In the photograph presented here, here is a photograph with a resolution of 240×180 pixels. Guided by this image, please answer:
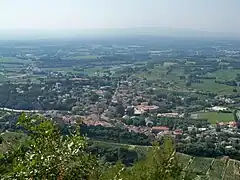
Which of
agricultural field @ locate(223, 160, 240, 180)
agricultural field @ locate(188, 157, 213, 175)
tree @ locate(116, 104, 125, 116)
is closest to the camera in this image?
agricultural field @ locate(223, 160, 240, 180)

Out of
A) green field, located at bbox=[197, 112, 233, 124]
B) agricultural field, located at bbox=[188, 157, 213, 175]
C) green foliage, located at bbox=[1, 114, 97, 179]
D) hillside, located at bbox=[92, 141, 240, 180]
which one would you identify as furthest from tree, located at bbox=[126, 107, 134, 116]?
green foliage, located at bbox=[1, 114, 97, 179]

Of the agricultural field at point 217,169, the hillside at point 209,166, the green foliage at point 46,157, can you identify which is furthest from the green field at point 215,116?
the green foliage at point 46,157

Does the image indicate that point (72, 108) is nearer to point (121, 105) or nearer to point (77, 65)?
point (121, 105)

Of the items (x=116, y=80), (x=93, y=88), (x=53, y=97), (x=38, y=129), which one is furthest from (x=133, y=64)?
(x=38, y=129)

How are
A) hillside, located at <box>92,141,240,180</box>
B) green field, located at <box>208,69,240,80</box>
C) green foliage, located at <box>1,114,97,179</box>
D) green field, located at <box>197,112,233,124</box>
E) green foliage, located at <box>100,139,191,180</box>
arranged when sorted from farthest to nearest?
green field, located at <box>208,69,240,80</box> → green field, located at <box>197,112,233,124</box> → hillside, located at <box>92,141,240,180</box> → green foliage, located at <box>100,139,191,180</box> → green foliage, located at <box>1,114,97,179</box>

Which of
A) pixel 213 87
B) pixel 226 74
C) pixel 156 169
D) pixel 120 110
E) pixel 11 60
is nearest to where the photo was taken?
pixel 156 169

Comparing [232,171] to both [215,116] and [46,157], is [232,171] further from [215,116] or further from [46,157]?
[46,157]

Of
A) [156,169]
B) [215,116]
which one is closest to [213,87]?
[215,116]

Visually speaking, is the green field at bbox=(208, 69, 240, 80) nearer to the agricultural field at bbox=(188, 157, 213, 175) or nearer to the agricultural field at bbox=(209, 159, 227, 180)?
the agricultural field at bbox=(188, 157, 213, 175)
